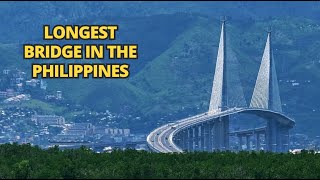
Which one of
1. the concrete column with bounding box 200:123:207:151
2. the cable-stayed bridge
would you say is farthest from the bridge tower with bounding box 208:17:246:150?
the concrete column with bounding box 200:123:207:151

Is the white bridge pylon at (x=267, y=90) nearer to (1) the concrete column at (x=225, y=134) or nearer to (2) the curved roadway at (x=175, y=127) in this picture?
(2) the curved roadway at (x=175, y=127)

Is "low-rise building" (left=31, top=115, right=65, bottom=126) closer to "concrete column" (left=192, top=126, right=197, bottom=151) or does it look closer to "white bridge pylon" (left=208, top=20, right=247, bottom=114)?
"white bridge pylon" (left=208, top=20, right=247, bottom=114)

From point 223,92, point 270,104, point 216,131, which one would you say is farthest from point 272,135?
point 216,131

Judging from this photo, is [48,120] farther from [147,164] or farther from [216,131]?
[147,164]

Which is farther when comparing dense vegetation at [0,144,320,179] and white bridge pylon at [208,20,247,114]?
white bridge pylon at [208,20,247,114]

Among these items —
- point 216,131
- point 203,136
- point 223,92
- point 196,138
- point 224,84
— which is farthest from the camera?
point 224,84

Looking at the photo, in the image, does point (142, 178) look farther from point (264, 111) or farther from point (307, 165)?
point (264, 111)

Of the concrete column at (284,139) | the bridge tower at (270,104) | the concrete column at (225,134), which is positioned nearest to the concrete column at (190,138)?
the concrete column at (225,134)
